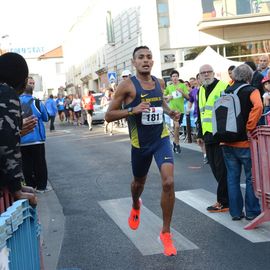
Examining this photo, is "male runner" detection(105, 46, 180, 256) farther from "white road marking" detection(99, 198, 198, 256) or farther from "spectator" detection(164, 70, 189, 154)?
"spectator" detection(164, 70, 189, 154)

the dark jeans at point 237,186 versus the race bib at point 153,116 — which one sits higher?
the race bib at point 153,116

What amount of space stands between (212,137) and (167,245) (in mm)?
2113

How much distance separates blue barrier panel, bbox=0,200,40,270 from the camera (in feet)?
9.32

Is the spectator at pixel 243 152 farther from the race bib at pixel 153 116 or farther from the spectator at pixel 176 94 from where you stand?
the spectator at pixel 176 94

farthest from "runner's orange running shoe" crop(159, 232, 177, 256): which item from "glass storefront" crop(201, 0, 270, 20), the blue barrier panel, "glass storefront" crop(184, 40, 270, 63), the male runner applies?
"glass storefront" crop(184, 40, 270, 63)

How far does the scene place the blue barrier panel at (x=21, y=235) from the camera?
112 inches

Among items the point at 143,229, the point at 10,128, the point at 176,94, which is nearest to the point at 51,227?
the point at 143,229

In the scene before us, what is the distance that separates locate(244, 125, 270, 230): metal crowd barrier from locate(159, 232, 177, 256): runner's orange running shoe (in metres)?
1.16

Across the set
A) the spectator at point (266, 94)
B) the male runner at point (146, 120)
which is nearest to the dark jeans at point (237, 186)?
the male runner at point (146, 120)

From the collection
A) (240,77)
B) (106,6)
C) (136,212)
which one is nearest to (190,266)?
(136,212)

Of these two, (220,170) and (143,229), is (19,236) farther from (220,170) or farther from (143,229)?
(220,170)

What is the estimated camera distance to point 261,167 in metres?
5.99

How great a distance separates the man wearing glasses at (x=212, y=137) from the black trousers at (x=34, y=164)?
3151mm

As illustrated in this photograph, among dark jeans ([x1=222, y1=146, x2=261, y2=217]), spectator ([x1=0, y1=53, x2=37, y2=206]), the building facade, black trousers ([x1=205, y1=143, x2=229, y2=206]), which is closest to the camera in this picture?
spectator ([x1=0, y1=53, x2=37, y2=206])
